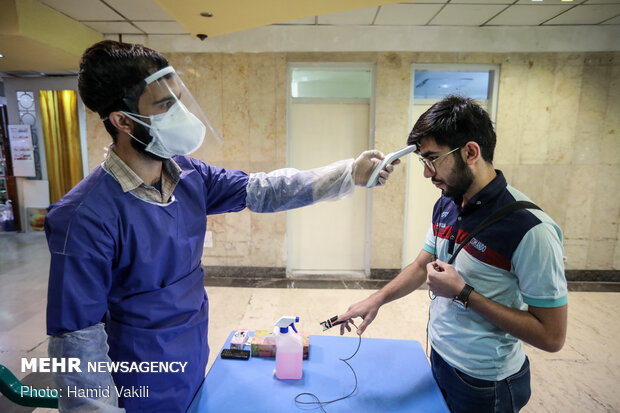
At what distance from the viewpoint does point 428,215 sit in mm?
4270

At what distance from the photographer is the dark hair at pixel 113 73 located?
915 millimetres

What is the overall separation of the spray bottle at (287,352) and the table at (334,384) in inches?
1.2

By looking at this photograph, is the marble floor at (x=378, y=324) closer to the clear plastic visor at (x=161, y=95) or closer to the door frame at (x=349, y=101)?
the door frame at (x=349, y=101)

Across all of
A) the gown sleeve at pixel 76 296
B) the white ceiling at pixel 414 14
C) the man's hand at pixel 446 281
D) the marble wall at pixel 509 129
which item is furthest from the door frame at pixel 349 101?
the gown sleeve at pixel 76 296

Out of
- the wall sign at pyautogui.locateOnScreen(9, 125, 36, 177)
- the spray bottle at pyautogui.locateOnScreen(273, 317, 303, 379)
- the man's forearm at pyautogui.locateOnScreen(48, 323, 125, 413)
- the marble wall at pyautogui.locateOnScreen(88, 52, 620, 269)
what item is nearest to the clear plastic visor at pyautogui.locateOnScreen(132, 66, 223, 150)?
the man's forearm at pyautogui.locateOnScreen(48, 323, 125, 413)

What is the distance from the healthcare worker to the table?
0.36ft

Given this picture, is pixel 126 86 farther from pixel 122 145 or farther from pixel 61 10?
pixel 61 10

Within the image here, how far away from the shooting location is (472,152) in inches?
46.0

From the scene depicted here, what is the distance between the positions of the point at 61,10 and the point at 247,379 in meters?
4.01

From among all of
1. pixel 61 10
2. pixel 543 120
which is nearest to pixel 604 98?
pixel 543 120

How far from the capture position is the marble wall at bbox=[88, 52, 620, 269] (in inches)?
151

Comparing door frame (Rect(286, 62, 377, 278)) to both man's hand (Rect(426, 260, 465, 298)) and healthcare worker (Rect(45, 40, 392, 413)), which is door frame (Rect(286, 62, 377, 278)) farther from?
man's hand (Rect(426, 260, 465, 298))

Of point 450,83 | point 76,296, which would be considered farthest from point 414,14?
point 76,296

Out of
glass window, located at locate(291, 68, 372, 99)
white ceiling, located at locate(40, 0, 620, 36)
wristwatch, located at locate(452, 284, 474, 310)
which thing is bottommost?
wristwatch, located at locate(452, 284, 474, 310)
